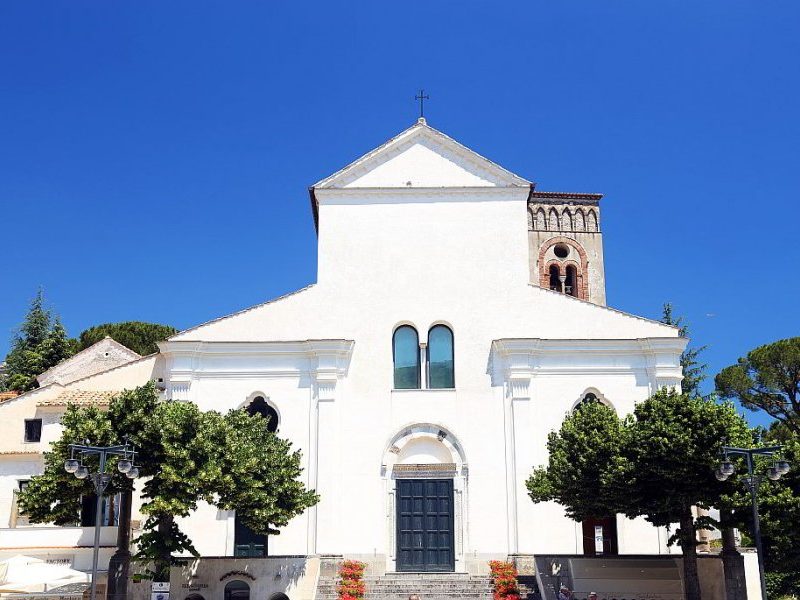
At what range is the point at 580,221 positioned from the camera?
5381 cm

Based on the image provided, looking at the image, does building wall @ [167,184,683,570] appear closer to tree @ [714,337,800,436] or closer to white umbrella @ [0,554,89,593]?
white umbrella @ [0,554,89,593]

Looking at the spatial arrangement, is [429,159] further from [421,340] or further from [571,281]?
[571,281]

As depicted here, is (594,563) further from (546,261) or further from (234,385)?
(546,261)

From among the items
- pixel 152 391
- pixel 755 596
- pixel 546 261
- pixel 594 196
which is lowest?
pixel 755 596

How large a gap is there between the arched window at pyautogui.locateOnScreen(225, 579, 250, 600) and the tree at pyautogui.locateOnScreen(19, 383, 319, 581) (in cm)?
288

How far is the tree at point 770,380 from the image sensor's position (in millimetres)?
46344

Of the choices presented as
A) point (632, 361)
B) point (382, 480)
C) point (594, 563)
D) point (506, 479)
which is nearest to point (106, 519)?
point (382, 480)

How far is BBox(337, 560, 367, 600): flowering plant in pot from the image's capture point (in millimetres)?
26375

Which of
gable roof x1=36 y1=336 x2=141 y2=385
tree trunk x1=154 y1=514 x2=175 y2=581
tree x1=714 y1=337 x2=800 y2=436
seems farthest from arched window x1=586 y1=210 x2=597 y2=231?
tree trunk x1=154 y1=514 x2=175 y2=581

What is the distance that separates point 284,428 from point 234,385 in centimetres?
243

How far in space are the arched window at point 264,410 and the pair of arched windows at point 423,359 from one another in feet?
14.6

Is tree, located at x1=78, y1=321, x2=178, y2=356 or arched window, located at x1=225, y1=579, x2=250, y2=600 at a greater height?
tree, located at x1=78, y1=321, x2=178, y2=356

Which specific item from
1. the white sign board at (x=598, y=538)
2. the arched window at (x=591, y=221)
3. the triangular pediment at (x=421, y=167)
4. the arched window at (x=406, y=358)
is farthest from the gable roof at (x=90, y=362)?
the white sign board at (x=598, y=538)

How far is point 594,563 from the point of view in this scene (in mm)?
26938
